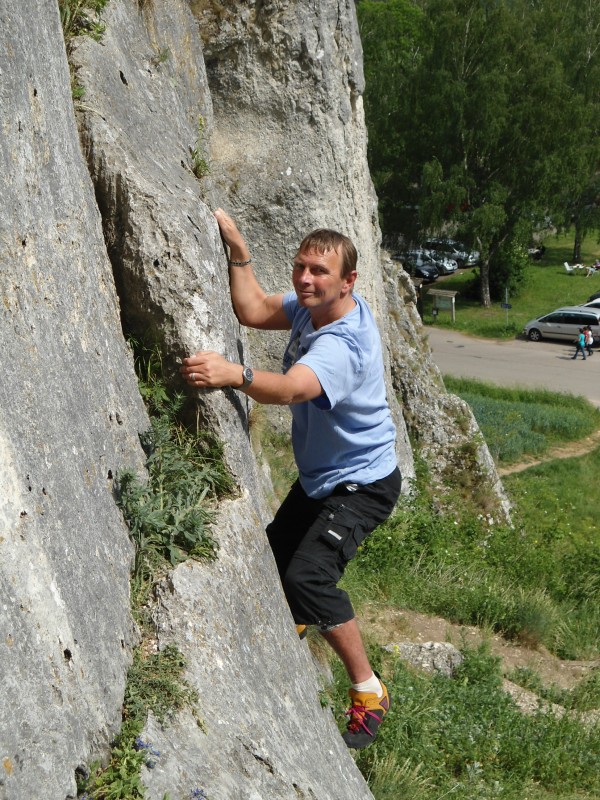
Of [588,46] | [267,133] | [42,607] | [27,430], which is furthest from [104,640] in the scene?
[588,46]

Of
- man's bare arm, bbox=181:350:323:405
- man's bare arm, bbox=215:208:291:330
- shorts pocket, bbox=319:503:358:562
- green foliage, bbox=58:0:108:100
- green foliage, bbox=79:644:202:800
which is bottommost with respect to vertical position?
green foliage, bbox=79:644:202:800

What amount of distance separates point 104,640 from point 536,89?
35821mm

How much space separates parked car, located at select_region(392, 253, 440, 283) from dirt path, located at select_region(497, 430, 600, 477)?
18.8 meters

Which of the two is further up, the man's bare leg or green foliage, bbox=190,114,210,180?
green foliage, bbox=190,114,210,180

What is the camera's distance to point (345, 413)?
485 cm

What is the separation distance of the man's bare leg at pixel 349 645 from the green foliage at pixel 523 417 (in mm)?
15040

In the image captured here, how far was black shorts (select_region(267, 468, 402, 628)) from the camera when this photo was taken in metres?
4.84

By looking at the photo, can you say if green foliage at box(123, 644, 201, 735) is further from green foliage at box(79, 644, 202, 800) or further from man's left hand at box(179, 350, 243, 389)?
man's left hand at box(179, 350, 243, 389)

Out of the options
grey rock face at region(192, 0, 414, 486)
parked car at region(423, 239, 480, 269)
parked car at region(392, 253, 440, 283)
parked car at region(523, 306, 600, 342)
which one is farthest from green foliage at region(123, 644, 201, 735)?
parked car at region(392, 253, 440, 283)

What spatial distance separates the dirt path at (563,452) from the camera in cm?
1969

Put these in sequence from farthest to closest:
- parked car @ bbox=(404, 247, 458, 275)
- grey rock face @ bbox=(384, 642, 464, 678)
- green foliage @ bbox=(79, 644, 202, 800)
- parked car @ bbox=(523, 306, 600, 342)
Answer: parked car @ bbox=(404, 247, 458, 275), parked car @ bbox=(523, 306, 600, 342), grey rock face @ bbox=(384, 642, 464, 678), green foliage @ bbox=(79, 644, 202, 800)

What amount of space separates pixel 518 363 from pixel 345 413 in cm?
2659

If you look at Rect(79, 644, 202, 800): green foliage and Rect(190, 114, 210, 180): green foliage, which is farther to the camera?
Rect(190, 114, 210, 180): green foliage

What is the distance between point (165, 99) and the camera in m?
5.79
